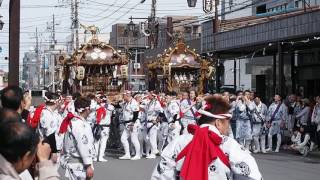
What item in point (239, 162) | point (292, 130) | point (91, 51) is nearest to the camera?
point (239, 162)

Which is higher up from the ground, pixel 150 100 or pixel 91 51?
pixel 91 51

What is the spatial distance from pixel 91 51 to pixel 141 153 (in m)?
7.96

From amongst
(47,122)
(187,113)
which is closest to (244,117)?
(187,113)

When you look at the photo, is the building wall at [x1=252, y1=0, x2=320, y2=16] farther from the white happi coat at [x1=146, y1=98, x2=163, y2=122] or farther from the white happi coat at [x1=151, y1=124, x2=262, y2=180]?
the white happi coat at [x1=151, y1=124, x2=262, y2=180]

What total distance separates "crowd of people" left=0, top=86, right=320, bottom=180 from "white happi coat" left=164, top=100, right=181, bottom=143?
31mm

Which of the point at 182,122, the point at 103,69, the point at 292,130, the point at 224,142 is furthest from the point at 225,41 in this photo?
the point at 224,142

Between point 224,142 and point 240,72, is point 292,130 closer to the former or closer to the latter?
point 224,142

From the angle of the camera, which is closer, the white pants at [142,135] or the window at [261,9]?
the white pants at [142,135]

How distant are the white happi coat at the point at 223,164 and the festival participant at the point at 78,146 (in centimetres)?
243

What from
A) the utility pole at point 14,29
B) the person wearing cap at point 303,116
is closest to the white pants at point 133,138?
the person wearing cap at point 303,116

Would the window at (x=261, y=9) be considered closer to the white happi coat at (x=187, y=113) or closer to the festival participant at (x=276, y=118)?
the festival participant at (x=276, y=118)

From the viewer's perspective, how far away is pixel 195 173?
4555 millimetres

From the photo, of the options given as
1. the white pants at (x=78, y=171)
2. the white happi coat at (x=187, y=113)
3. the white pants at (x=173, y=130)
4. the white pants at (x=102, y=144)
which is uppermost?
the white happi coat at (x=187, y=113)

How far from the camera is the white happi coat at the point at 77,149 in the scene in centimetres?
719
